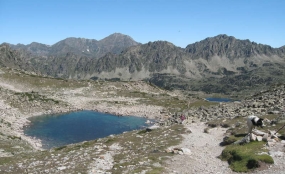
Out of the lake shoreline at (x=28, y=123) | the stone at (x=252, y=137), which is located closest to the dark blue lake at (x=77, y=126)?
the lake shoreline at (x=28, y=123)

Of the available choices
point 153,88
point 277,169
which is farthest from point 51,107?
point 277,169

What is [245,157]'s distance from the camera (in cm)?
2273

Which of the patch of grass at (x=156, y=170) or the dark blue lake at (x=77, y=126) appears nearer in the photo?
the patch of grass at (x=156, y=170)

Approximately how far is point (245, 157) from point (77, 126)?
71.0 metres

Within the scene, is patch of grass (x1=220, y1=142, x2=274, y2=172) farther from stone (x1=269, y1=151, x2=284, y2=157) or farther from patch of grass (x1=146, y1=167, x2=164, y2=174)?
patch of grass (x1=146, y1=167, x2=164, y2=174)

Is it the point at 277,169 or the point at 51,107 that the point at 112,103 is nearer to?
the point at 51,107

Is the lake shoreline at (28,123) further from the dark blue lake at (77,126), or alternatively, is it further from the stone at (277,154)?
the stone at (277,154)

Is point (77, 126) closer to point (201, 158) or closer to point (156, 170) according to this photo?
point (201, 158)

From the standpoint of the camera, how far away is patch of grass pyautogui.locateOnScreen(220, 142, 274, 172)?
834 inches

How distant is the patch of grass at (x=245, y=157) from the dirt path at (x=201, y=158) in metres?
0.72

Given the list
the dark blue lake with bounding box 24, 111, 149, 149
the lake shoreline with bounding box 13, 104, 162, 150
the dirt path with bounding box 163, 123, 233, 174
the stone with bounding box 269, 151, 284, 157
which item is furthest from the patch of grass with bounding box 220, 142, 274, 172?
the dark blue lake with bounding box 24, 111, 149, 149

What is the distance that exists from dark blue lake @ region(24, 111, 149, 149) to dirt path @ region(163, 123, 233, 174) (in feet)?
129

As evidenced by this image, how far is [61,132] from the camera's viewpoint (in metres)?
77.9

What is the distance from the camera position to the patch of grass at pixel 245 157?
21.2 m
